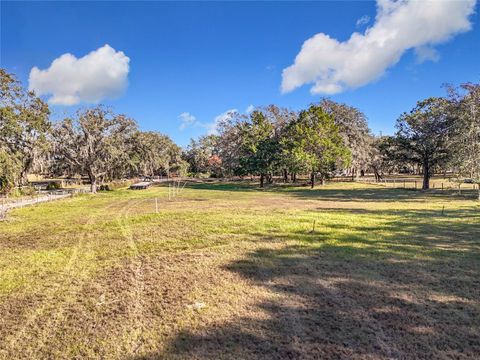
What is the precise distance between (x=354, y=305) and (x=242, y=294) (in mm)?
2277

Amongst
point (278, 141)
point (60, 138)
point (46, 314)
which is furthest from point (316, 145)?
point (46, 314)

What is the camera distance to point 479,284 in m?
7.15

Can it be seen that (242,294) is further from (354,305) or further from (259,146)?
(259,146)

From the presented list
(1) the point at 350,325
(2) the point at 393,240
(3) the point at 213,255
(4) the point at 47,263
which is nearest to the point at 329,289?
(1) the point at 350,325

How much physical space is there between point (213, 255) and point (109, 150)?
3121cm

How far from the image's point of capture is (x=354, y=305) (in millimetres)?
6293

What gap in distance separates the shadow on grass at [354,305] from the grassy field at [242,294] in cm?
3

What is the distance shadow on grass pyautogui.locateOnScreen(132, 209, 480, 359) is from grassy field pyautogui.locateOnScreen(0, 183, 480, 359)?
28 mm

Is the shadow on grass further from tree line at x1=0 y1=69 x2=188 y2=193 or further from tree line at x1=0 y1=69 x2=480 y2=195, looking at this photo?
tree line at x1=0 y1=69 x2=188 y2=193

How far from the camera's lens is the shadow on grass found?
16.0 feet

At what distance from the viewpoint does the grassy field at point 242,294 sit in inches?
198

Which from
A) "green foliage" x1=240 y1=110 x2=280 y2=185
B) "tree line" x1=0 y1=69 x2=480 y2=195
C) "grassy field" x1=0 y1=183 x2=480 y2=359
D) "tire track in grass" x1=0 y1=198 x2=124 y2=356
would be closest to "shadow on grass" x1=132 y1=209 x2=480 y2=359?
"grassy field" x1=0 y1=183 x2=480 y2=359

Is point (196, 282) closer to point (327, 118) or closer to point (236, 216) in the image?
point (236, 216)

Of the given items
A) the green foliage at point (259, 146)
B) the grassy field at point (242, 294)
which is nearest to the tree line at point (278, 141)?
the green foliage at point (259, 146)
